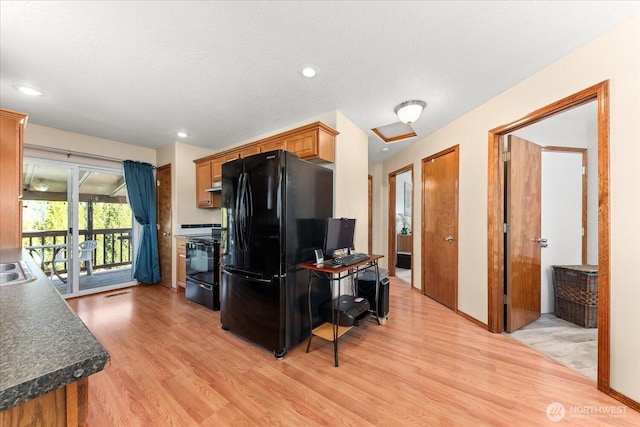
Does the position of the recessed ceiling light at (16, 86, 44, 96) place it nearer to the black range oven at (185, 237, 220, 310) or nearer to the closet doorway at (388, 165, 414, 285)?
the black range oven at (185, 237, 220, 310)

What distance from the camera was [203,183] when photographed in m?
4.14

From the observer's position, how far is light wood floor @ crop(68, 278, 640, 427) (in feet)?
4.97

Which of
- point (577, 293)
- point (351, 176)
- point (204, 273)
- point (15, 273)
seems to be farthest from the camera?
point (204, 273)

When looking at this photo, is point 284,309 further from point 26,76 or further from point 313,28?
point 26,76

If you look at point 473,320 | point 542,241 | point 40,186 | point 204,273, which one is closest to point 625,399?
point 473,320

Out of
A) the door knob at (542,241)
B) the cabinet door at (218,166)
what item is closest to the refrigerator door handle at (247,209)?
the cabinet door at (218,166)

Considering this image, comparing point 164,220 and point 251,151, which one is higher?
point 251,151

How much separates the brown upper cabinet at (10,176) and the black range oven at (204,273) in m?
1.64

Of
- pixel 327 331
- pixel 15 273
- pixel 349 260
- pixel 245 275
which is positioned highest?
pixel 15 273

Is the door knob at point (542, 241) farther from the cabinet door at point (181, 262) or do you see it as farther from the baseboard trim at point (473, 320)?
the cabinet door at point (181, 262)

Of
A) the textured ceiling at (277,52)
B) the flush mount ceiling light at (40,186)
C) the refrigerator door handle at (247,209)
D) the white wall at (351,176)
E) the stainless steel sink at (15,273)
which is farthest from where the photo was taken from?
the flush mount ceiling light at (40,186)

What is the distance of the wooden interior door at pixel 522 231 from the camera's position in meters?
2.57

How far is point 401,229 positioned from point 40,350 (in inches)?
256

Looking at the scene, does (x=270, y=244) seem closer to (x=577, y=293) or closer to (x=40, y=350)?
(x=40, y=350)
